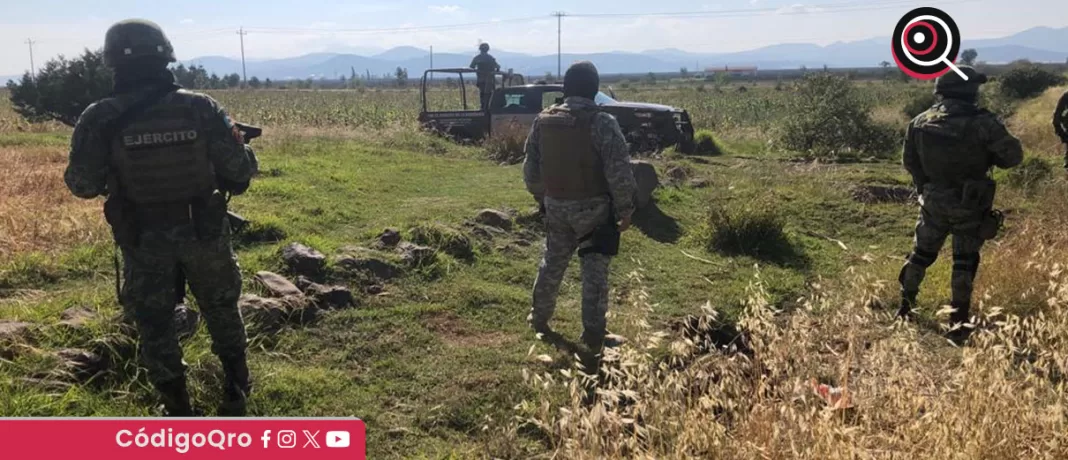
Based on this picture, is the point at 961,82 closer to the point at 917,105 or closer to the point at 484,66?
the point at 484,66

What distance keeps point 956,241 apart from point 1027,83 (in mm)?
28921

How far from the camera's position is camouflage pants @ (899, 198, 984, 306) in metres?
4.63

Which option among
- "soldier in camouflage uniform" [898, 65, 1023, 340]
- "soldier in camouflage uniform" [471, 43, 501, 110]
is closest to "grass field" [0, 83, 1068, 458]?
"soldier in camouflage uniform" [898, 65, 1023, 340]

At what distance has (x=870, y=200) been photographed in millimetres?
9234

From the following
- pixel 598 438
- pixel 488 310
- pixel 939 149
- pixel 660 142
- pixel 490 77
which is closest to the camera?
pixel 598 438

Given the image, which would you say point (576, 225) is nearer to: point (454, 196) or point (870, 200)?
point (454, 196)

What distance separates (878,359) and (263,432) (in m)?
2.41

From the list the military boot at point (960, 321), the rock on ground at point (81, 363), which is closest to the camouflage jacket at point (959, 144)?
the military boot at point (960, 321)

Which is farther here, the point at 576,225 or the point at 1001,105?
the point at 1001,105

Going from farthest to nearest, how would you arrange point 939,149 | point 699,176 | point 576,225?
point 699,176 < point 939,149 < point 576,225

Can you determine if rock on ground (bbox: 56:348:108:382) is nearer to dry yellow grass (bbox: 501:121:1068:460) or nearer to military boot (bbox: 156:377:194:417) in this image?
military boot (bbox: 156:377:194:417)

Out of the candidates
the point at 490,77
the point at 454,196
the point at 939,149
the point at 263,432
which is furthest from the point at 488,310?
the point at 490,77

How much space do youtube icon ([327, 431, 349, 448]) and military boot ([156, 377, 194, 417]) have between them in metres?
0.93

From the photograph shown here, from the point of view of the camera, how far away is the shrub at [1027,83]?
2752 cm
